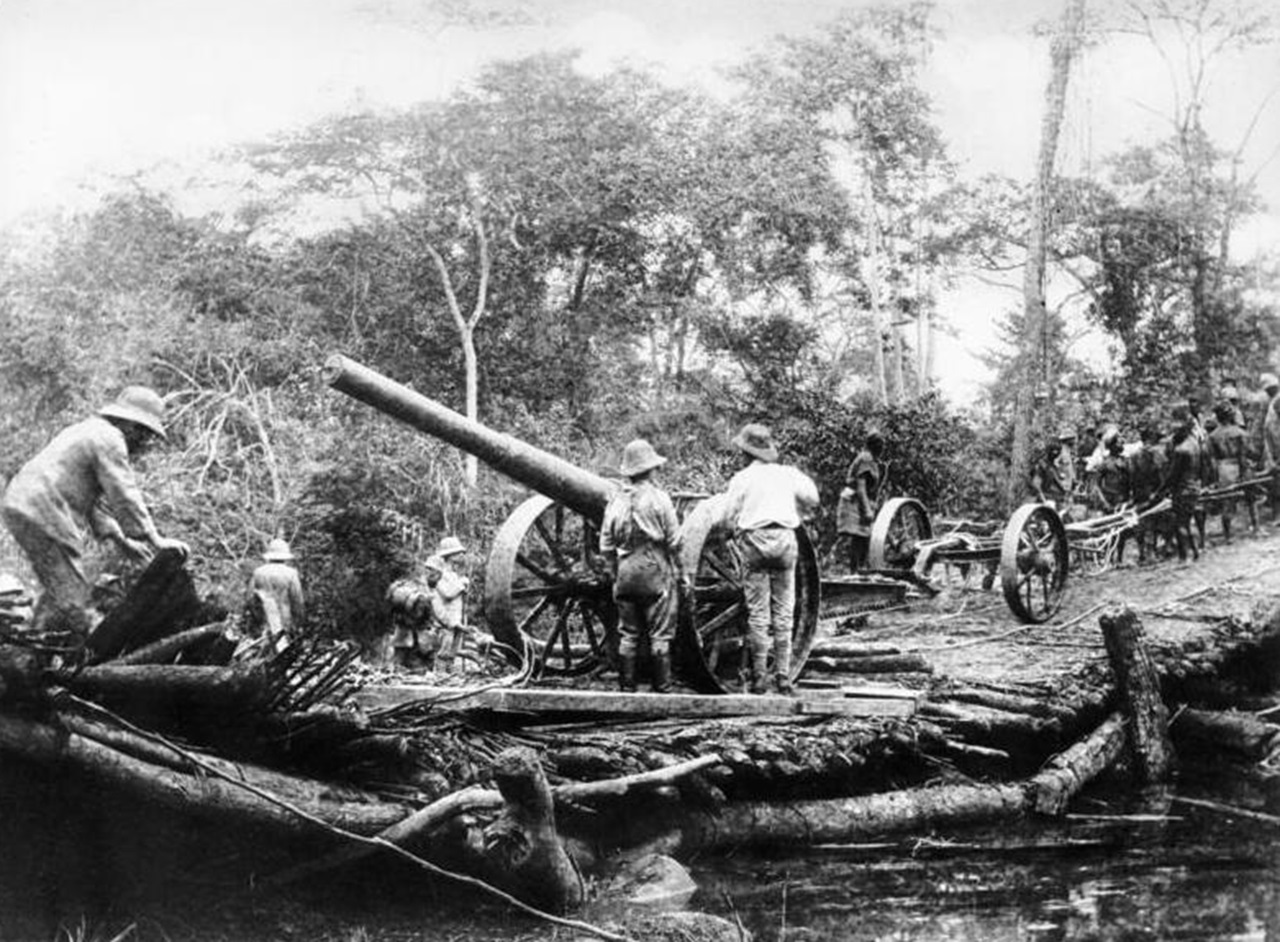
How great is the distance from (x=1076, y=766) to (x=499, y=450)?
4.18 meters

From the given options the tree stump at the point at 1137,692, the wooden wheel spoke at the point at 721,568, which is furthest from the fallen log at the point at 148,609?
the tree stump at the point at 1137,692

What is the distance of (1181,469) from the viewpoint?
15.0m

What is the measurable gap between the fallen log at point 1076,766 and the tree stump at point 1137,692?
0.13m

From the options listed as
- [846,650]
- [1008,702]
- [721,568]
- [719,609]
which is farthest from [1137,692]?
[721,568]

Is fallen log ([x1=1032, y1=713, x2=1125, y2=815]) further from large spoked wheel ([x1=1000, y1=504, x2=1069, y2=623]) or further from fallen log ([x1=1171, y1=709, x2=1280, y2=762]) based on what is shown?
large spoked wheel ([x1=1000, y1=504, x2=1069, y2=623])

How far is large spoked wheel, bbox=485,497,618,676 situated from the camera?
314 inches

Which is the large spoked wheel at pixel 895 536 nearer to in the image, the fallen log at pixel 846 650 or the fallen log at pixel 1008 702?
the fallen log at pixel 846 650

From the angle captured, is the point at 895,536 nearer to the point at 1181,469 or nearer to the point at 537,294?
the point at 1181,469

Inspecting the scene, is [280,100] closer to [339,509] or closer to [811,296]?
[339,509]

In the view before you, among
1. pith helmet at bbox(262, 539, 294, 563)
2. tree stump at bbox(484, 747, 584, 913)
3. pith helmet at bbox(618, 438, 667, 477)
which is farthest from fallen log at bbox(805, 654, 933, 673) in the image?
pith helmet at bbox(262, 539, 294, 563)

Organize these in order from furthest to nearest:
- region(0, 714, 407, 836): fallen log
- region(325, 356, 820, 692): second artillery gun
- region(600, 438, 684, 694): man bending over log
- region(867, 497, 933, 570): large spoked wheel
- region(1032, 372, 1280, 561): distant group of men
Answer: region(1032, 372, 1280, 561): distant group of men
region(867, 497, 933, 570): large spoked wheel
region(325, 356, 820, 692): second artillery gun
region(600, 438, 684, 694): man bending over log
region(0, 714, 407, 836): fallen log

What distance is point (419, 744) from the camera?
541 centimetres

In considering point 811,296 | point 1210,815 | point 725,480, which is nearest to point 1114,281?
point 811,296

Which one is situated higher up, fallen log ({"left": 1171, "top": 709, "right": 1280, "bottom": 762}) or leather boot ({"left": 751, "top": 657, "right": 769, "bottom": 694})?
leather boot ({"left": 751, "top": 657, "right": 769, "bottom": 694})
